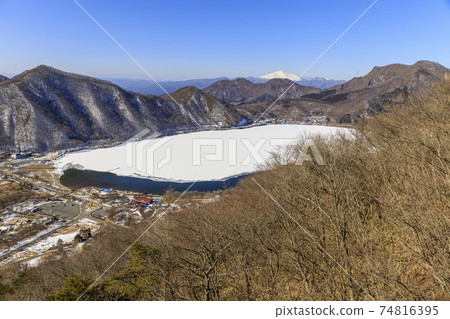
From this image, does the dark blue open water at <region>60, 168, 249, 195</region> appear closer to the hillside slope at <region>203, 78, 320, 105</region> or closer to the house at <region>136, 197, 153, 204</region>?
the house at <region>136, 197, 153, 204</region>

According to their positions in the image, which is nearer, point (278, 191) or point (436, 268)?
point (436, 268)

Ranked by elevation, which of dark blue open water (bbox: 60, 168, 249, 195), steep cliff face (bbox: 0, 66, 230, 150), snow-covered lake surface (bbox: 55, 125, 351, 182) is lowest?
dark blue open water (bbox: 60, 168, 249, 195)

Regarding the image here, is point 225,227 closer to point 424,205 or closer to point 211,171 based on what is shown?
point 424,205

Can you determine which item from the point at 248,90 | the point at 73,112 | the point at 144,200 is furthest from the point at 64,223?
→ the point at 248,90

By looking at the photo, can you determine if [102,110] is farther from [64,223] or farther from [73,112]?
[64,223]

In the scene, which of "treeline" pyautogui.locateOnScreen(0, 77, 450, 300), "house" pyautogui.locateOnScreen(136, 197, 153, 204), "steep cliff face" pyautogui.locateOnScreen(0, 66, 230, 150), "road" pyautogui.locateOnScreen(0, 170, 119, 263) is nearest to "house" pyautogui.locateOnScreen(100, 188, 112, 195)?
"road" pyautogui.locateOnScreen(0, 170, 119, 263)

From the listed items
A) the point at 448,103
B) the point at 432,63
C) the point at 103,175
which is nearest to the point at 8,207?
the point at 103,175
